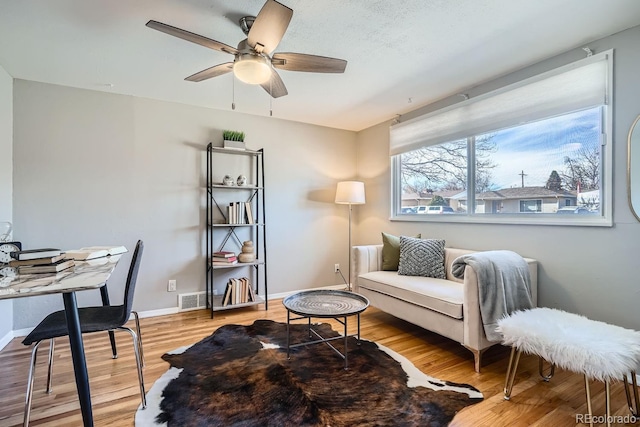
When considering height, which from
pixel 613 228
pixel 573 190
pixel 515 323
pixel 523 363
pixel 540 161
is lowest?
pixel 523 363

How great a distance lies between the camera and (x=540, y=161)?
2.57 metres

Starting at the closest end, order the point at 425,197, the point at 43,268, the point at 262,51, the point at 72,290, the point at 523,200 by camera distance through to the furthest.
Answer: the point at 72,290 < the point at 43,268 < the point at 262,51 < the point at 523,200 < the point at 425,197

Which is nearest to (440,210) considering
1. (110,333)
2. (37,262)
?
(110,333)

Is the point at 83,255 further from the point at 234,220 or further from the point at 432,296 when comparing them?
the point at 432,296

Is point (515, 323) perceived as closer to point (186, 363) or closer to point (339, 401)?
point (339, 401)

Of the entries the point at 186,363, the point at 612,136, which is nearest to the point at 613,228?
the point at 612,136

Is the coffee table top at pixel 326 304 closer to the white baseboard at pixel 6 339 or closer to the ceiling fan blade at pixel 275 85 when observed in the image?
the ceiling fan blade at pixel 275 85

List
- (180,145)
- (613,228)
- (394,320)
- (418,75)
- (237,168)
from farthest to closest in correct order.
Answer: (237,168)
(180,145)
(394,320)
(418,75)
(613,228)

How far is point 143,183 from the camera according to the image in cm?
325

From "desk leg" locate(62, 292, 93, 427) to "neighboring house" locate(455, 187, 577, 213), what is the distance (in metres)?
3.18

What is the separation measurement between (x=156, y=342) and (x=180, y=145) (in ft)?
6.72

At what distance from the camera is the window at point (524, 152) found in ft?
7.25

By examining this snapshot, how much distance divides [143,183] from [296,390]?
2.63 m

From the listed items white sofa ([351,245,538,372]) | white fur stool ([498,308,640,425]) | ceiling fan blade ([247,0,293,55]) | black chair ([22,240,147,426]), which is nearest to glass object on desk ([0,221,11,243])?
black chair ([22,240,147,426])
